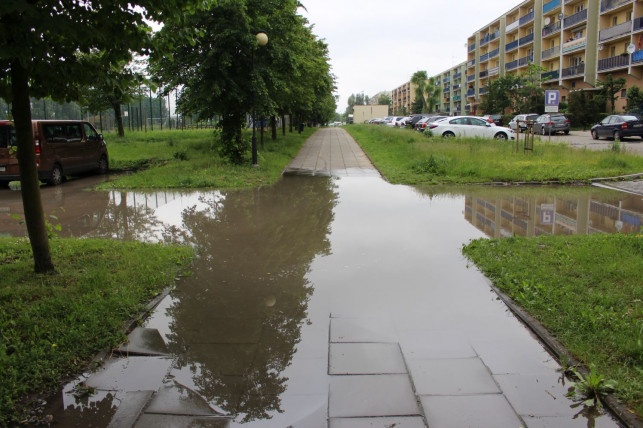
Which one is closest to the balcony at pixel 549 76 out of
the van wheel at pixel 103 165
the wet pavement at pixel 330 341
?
the van wheel at pixel 103 165

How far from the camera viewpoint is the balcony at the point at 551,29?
188 ft

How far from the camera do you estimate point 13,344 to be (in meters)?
4.05

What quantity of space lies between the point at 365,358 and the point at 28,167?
3979 mm

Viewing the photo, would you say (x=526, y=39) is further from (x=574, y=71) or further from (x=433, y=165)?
(x=433, y=165)

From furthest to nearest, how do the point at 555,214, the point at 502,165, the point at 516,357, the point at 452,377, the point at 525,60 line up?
1. the point at 525,60
2. the point at 502,165
3. the point at 555,214
4. the point at 516,357
5. the point at 452,377

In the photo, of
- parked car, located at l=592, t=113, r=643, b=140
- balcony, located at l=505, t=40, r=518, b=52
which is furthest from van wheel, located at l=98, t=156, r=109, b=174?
balcony, located at l=505, t=40, r=518, b=52

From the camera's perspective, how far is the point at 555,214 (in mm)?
10047

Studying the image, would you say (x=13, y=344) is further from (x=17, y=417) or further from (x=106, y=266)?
(x=106, y=266)

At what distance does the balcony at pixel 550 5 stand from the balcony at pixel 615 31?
10.7m

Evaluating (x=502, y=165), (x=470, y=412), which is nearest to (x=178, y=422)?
(x=470, y=412)

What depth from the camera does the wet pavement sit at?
134 inches

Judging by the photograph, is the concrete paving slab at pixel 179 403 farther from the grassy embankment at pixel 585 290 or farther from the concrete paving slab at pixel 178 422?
the grassy embankment at pixel 585 290

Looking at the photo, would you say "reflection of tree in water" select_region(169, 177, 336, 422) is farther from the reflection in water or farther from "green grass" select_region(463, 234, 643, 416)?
the reflection in water

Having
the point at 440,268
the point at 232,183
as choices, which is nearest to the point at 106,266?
the point at 440,268
